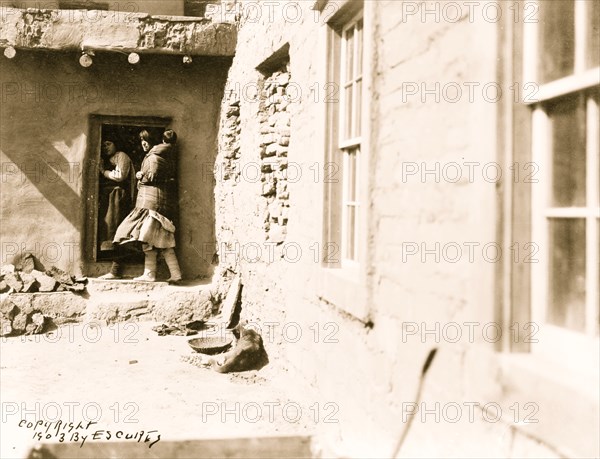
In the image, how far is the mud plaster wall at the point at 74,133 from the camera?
938cm

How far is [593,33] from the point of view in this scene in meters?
2.27

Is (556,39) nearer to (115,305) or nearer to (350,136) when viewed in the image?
(350,136)

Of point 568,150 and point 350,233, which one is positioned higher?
point 568,150

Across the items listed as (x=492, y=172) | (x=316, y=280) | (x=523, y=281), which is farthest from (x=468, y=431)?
(x=316, y=280)

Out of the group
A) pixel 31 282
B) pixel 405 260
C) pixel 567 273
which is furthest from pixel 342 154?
pixel 31 282

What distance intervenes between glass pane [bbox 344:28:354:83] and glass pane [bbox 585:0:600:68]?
8.30 feet

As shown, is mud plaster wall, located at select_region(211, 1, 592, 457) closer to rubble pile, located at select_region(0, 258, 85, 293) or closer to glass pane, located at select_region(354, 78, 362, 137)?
glass pane, located at select_region(354, 78, 362, 137)

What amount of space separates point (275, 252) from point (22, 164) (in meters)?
4.85

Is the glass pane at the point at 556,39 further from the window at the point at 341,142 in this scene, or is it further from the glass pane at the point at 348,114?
the glass pane at the point at 348,114

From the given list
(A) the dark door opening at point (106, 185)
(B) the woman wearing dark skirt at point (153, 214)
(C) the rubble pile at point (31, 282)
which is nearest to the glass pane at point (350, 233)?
(B) the woman wearing dark skirt at point (153, 214)

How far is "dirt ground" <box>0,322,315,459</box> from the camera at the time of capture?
16.4 ft

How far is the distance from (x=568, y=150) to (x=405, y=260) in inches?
45.8

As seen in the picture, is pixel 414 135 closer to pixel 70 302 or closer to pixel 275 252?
pixel 275 252

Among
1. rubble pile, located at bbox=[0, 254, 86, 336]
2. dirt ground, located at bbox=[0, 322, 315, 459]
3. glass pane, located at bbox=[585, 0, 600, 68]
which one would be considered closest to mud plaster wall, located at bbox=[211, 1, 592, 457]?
glass pane, located at bbox=[585, 0, 600, 68]
